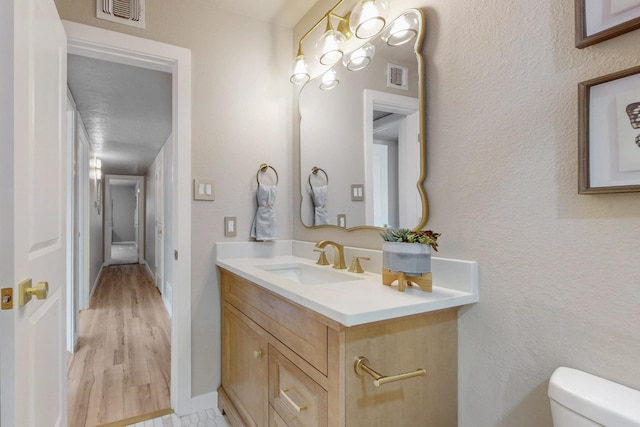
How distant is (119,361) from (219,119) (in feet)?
6.64

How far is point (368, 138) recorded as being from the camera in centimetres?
155

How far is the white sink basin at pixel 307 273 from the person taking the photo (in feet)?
5.13

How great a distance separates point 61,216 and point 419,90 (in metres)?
1.57

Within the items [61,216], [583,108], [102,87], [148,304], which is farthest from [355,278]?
[148,304]

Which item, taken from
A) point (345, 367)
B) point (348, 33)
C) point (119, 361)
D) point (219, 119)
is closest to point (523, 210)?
point (345, 367)

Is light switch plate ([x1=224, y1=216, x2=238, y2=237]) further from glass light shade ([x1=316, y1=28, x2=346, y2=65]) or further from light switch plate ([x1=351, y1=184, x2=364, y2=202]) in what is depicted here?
glass light shade ([x1=316, y1=28, x2=346, y2=65])

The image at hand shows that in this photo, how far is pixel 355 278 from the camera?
1420 millimetres

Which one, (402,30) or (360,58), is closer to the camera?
(402,30)

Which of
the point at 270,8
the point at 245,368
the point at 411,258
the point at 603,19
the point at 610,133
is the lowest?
the point at 245,368

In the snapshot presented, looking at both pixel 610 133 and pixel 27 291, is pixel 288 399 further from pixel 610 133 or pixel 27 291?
pixel 610 133

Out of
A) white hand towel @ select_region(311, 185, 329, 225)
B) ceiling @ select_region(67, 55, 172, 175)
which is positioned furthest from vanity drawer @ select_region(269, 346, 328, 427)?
ceiling @ select_region(67, 55, 172, 175)

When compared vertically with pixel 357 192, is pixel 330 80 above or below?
above

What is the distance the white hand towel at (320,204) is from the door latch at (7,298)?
4.29 feet

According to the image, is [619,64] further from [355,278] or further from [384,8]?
[355,278]
